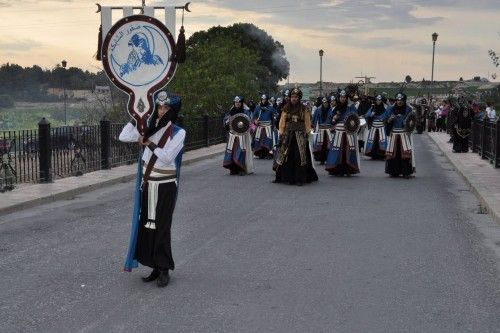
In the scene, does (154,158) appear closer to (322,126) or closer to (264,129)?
(322,126)

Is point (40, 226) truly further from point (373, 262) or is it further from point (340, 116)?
point (340, 116)

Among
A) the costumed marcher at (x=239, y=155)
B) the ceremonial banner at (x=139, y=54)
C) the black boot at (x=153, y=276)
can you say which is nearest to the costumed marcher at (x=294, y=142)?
the costumed marcher at (x=239, y=155)

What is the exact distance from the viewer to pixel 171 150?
6.84 metres

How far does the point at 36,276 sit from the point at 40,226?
331cm

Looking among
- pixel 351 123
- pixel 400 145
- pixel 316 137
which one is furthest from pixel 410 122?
pixel 316 137

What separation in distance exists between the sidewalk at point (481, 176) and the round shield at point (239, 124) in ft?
17.3

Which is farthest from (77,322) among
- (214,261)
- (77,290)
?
(214,261)

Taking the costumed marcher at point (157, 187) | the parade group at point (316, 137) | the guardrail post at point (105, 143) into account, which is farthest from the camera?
the guardrail post at point (105, 143)

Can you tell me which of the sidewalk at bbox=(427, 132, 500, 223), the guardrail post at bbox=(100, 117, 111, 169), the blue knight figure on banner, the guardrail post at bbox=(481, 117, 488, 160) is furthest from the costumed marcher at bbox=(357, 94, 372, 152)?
A: the blue knight figure on banner

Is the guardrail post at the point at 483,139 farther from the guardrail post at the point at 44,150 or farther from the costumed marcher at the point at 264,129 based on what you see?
the guardrail post at the point at 44,150

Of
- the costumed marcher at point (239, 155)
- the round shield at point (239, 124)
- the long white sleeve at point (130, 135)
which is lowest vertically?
the costumed marcher at point (239, 155)

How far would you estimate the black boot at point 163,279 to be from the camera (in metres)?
7.00

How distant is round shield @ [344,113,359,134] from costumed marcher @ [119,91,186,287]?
437 inches

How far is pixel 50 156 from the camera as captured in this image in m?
15.5
